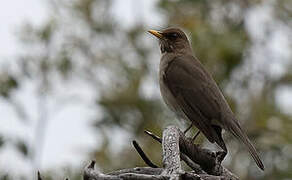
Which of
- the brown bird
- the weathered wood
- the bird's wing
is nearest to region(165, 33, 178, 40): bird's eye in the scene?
the brown bird

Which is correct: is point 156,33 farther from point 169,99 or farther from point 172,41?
point 169,99

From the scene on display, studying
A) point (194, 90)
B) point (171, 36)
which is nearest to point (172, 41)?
point (171, 36)

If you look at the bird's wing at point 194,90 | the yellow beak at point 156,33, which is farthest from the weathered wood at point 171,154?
the yellow beak at point 156,33

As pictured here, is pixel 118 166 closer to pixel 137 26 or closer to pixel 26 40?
pixel 26 40

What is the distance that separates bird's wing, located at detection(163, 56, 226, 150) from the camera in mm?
4988

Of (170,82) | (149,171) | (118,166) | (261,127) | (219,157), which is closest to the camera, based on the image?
(149,171)

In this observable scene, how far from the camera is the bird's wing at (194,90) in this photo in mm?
4988

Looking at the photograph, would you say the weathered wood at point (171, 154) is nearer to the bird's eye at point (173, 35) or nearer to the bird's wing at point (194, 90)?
the bird's wing at point (194, 90)

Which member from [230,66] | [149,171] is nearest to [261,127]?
[230,66]

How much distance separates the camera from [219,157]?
292 cm

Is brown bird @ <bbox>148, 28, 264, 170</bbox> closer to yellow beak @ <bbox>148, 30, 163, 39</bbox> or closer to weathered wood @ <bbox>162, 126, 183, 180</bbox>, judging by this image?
yellow beak @ <bbox>148, 30, 163, 39</bbox>

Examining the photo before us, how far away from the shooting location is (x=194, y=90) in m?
5.50

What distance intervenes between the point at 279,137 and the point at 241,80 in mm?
894

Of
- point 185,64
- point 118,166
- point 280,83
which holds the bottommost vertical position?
point 118,166
